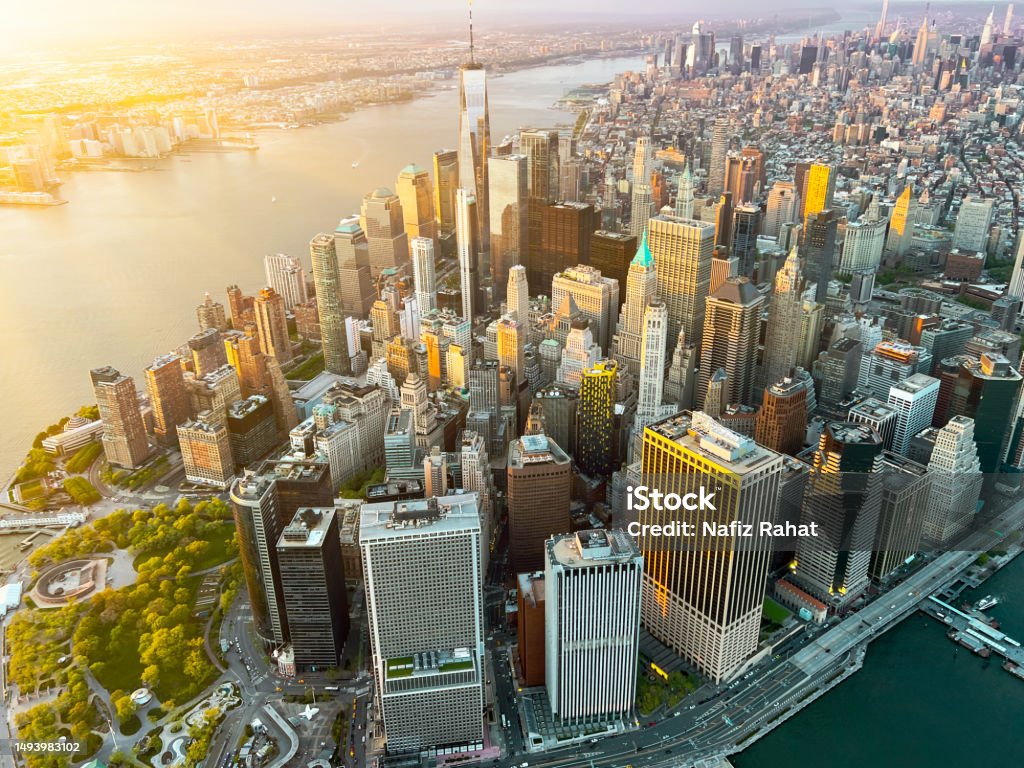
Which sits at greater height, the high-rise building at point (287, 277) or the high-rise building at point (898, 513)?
the high-rise building at point (287, 277)

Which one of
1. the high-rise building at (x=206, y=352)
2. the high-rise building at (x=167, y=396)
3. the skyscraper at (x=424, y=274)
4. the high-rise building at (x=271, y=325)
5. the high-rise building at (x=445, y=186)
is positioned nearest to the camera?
the high-rise building at (x=167, y=396)

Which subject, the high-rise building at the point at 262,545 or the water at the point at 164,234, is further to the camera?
the water at the point at 164,234

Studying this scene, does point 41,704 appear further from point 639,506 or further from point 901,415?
point 901,415

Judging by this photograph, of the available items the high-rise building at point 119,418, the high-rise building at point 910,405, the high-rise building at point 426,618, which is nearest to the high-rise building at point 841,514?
the high-rise building at point 910,405

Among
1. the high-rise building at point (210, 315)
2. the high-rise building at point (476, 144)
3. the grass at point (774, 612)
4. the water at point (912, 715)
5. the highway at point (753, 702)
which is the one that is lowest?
the water at point (912, 715)

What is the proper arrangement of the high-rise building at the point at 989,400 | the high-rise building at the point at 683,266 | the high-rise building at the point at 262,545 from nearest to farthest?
the high-rise building at the point at 262,545, the high-rise building at the point at 989,400, the high-rise building at the point at 683,266

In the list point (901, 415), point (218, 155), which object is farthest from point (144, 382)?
point (901, 415)

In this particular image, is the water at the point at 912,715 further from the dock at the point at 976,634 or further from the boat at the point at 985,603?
the boat at the point at 985,603
